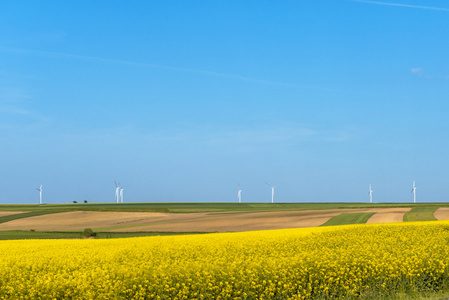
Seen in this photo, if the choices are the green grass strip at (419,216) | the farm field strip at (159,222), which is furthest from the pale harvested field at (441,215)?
the farm field strip at (159,222)

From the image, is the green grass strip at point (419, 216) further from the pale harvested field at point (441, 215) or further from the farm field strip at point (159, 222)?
the farm field strip at point (159, 222)

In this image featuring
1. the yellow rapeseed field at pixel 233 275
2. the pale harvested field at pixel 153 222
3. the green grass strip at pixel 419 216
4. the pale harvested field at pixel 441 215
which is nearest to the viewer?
the yellow rapeseed field at pixel 233 275

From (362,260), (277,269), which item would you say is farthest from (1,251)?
(362,260)

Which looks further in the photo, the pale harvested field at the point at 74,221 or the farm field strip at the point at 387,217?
the pale harvested field at the point at 74,221

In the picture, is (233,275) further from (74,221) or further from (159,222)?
(74,221)

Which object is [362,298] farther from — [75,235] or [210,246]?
[75,235]

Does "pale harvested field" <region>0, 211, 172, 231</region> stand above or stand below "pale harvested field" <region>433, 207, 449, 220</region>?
below

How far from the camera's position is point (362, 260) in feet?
56.9

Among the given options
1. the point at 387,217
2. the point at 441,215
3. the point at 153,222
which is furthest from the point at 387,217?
the point at 153,222

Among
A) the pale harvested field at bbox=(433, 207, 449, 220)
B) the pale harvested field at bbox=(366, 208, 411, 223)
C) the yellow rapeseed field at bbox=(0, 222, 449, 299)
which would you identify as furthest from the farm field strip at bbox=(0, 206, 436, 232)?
the yellow rapeseed field at bbox=(0, 222, 449, 299)

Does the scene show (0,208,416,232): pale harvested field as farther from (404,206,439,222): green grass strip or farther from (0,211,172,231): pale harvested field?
(404,206,439,222): green grass strip

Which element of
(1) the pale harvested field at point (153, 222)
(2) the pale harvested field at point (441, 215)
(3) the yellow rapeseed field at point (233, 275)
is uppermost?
(3) the yellow rapeseed field at point (233, 275)

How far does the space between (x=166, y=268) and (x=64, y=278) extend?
3.18m

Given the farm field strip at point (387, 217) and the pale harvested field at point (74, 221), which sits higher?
the farm field strip at point (387, 217)
